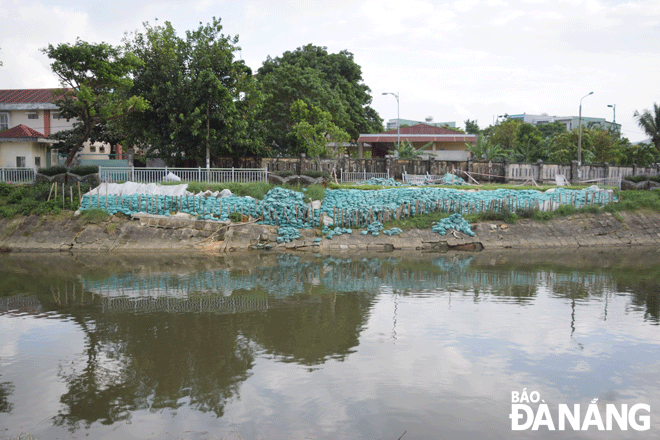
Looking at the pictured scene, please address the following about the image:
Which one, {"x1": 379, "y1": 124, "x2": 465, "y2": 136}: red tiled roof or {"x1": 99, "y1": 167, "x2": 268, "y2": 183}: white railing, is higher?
{"x1": 379, "y1": 124, "x2": 465, "y2": 136}: red tiled roof

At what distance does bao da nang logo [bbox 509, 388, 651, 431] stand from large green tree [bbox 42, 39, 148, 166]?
23.7m

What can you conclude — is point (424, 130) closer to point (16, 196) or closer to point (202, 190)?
point (202, 190)

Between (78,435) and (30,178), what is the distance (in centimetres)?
2340

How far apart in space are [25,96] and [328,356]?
1643 inches

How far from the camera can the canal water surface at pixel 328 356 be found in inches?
295

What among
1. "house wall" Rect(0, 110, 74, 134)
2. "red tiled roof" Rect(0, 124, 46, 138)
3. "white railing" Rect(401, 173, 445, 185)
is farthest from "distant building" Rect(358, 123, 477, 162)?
"house wall" Rect(0, 110, 74, 134)

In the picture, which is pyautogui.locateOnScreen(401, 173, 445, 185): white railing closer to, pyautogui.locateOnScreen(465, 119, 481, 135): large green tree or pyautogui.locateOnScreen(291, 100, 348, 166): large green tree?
pyautogui.locateOnScreen(291, 100, 348, 166): large green tree

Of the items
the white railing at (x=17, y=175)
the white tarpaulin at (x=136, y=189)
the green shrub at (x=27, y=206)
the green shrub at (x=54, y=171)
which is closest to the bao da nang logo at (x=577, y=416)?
the white tarpaulin at (x=136, y=189)

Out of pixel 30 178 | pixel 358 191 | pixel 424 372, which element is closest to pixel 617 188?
pixel 358 191

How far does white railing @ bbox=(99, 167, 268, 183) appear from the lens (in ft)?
82.8

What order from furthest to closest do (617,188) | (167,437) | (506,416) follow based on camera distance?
1. (617,188)
2. (506,416)
3. (167,437)

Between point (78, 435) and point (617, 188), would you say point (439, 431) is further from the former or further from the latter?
point (617, 188)

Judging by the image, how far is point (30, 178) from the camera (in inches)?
1045

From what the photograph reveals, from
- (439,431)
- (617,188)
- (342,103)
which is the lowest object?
(439,431)
